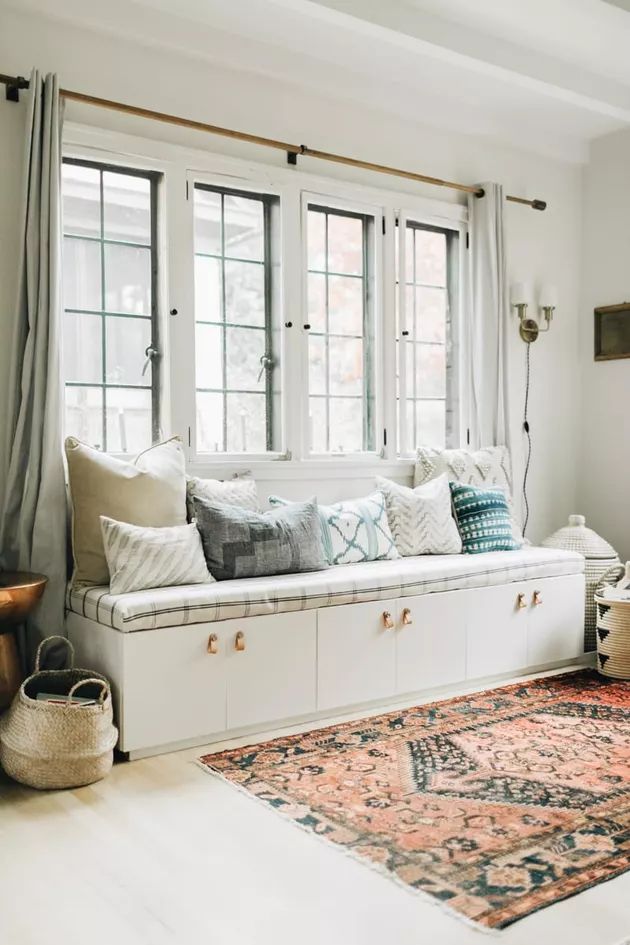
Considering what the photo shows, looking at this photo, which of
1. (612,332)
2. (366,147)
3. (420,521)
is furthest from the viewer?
(612,332)

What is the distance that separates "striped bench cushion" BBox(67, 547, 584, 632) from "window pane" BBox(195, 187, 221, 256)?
1.59 m

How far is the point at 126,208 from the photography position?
157 inches

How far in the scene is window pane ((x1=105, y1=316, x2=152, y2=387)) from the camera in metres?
3.94

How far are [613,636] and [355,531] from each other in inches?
52.3

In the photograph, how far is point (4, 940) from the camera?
2.00 meters

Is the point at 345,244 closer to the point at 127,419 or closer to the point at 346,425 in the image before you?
the point at 346,425

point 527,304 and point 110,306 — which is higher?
point 527,304

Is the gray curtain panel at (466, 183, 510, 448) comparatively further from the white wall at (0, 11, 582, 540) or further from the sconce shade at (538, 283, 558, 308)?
the sconce shade at (538, 283, 558, 308)

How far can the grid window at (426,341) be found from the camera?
4.88 metres

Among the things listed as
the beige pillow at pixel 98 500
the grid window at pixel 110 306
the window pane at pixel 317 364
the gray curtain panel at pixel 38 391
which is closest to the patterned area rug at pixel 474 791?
the beige pillow at pixel 98 500

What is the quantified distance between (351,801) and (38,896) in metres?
0.96

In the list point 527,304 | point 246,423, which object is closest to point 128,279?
point 246,423

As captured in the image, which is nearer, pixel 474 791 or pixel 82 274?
pixel 474 791

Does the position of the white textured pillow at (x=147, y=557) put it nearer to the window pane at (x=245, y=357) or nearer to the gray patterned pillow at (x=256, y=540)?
the gray patterned pillow at (x=256, y=540)
